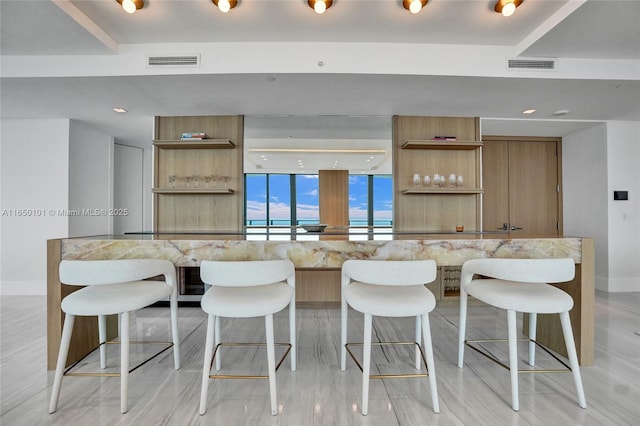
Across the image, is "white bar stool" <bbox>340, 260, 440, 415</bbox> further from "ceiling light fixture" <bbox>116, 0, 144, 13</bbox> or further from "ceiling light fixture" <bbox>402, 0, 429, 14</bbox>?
"ceiling light fixture" <bbox>116, 0, 144, 13</bbox>

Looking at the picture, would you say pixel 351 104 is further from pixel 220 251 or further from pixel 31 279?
pixel 31 279

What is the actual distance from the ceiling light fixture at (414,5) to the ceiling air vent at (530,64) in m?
1.07

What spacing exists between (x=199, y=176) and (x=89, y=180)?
198 centimetres

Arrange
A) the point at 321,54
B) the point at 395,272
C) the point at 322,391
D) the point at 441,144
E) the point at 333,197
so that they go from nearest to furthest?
1. the point at 395,272
2. the point at 322,391
3. the point at 321,54
4. the point at 441,144
5. the point at 333,197

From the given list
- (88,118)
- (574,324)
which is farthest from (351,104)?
(88,118)

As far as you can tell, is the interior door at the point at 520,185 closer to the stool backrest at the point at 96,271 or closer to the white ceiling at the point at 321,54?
the white ceiling at the point at 321,54

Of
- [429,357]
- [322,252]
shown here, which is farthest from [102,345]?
[429,357]

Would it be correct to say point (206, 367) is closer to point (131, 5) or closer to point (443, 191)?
point (131, 5)

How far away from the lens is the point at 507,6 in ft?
6.59

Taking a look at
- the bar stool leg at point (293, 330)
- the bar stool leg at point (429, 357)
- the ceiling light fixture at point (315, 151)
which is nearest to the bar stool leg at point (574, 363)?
the bar stool leg at point (429, 357)

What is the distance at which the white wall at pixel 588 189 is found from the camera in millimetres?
4007

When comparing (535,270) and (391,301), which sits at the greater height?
(535,270)

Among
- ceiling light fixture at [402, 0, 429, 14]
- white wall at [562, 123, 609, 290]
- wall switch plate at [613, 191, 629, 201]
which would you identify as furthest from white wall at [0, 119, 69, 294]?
wall switch plate at [613, 191, 629, 201]

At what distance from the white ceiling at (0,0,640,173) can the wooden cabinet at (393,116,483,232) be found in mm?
448
